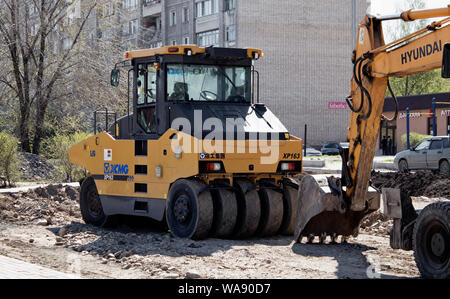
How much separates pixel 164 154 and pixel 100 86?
17776 mm

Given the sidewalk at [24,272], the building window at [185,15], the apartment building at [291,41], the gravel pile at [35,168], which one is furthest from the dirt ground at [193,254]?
the building window at [185,15]

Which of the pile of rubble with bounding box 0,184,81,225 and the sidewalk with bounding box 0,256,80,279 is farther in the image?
the pile of rubble with bounding box 0,184,81,225

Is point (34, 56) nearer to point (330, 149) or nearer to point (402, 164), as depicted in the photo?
point (402, 164)

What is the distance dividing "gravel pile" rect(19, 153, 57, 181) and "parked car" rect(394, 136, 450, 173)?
42.0ft

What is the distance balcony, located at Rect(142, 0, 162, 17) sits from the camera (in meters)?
64.8

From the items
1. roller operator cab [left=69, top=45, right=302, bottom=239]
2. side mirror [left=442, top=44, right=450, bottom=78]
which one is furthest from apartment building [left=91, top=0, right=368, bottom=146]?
side mirror [left=442, top=44, right=450, bottom=78]

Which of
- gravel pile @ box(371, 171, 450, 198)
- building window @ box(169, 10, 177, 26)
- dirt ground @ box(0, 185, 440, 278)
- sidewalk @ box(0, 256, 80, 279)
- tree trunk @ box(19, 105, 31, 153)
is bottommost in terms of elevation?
dirt ground @ box(0, 185, 440, 278)

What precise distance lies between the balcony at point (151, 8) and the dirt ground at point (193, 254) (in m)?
53.0

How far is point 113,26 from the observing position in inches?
1194

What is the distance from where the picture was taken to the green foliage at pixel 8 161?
20.7 m

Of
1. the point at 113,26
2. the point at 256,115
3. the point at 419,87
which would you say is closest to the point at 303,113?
the point at 419,87

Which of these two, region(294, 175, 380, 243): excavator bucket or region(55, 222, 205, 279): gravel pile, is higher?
region(294, 175, 380, 243): excavator bucket

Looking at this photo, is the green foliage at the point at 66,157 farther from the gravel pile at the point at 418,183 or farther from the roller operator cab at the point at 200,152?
the gravel pile at the point at 418,183

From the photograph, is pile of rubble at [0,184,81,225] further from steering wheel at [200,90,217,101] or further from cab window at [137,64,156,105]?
steering wheel at [200,90,217,101]
